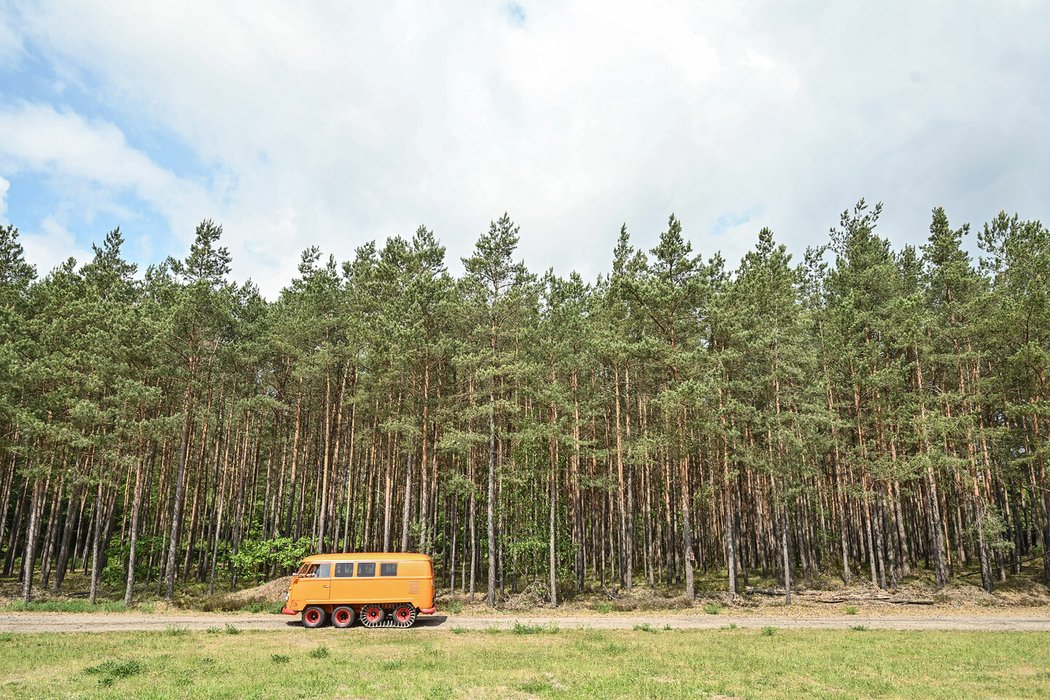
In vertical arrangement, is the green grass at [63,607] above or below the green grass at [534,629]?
below

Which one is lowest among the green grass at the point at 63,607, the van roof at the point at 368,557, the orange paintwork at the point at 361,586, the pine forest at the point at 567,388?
the green grass at the point at 63,607

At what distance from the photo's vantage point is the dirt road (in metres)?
20.2

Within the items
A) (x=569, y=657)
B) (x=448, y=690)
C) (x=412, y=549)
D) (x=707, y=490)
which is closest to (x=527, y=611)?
(x=412, y=549)

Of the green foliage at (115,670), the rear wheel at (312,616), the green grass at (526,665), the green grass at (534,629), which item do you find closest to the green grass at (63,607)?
the green grass at (526,665)

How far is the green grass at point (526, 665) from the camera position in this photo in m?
11.2

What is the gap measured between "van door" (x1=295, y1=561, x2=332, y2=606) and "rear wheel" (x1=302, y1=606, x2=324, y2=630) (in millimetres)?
313

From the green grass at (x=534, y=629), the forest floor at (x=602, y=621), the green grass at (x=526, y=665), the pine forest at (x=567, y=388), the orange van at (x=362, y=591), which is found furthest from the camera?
the pine forest at (x=567, y=388)

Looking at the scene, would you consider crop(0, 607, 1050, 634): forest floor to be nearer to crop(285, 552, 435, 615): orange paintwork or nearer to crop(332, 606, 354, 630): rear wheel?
crop(332, 606, 354, 630): rear wheel

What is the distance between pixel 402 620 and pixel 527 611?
740 cm

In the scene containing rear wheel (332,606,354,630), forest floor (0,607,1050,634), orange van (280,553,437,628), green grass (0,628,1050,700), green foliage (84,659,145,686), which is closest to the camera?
green grass (0,628,1050,700)

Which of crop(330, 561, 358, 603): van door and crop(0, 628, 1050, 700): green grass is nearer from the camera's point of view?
crop(0, 628, 1050, 700): green grass

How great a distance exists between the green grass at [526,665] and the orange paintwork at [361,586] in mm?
1695

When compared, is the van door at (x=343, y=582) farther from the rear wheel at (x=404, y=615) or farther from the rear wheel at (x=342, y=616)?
the rear wheel at (x=404, y=615)

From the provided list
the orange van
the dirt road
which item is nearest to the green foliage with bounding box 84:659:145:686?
the dirt road
